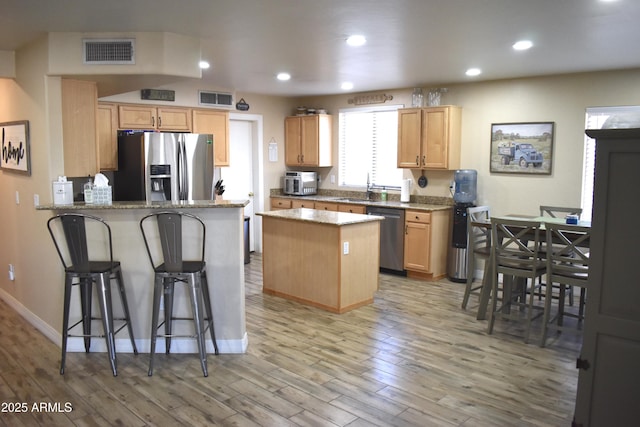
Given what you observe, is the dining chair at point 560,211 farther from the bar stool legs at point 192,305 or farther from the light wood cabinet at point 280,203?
the light wood cabinet at point 280,203

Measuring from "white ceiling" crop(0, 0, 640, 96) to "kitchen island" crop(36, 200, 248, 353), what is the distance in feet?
4.23

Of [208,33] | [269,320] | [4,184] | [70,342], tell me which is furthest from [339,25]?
[4,184]

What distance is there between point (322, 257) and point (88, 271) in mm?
2177

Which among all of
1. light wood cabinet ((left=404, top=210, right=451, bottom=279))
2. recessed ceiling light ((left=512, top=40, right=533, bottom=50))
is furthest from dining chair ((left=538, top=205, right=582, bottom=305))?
recessed ceiling light ((left=512, top=40, right=533, bottom=50))

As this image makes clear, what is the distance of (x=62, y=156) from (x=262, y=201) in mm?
4055

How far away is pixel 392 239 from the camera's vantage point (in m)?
6.51

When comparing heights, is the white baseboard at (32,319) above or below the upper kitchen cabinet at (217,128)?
Result: below

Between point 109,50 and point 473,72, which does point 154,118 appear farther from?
point 473,72

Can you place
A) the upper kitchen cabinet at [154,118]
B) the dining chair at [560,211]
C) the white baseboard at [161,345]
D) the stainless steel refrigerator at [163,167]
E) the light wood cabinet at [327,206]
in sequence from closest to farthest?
the white baseboard at [161,345]
the dining chair at [560,211]
the stainless steel refrigerator at [163,167]
the upper kitchen cabinet at [154,118]
the light wood cabinet at [327,206]

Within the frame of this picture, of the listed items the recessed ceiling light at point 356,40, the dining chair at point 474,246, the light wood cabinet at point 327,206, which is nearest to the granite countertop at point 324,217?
the dining chair at point 474,246

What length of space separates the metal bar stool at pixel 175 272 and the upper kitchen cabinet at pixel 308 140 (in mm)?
4103

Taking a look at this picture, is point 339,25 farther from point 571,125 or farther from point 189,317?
point 571,125

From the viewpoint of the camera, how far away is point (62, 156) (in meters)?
4.00

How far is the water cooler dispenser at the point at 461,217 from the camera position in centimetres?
616
